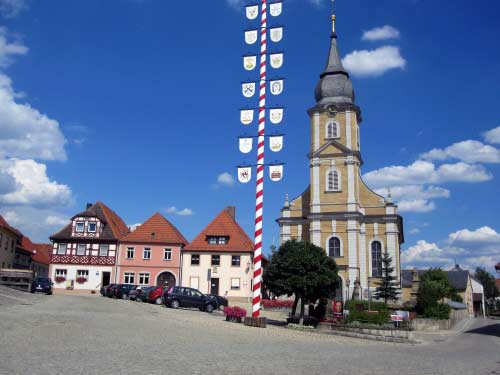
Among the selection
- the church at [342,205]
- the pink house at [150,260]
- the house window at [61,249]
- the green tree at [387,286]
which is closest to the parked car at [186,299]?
the church at [342,205]

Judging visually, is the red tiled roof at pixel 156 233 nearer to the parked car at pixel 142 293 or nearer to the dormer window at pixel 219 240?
Answer: the dormer window at pixel 219 240

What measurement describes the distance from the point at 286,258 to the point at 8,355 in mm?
19412

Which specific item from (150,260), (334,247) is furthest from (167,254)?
(334,247)

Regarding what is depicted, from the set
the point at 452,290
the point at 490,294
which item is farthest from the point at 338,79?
the point at 490,294

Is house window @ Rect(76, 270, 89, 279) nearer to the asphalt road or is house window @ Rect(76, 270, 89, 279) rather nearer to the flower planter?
the flower planter

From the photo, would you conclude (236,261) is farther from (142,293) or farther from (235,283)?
(142,293)

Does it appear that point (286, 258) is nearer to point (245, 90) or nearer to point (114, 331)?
point (245, 90)

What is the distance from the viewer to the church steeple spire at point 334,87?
5156 centimetres

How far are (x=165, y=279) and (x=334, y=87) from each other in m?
27.1

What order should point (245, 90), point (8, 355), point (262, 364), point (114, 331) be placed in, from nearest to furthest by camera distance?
point (8, 355)
point (262, 364)
point (114, 331)
point (245, 90)

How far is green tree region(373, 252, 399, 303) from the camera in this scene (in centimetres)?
4306

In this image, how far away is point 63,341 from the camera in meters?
13.0

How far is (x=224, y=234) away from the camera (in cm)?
5266

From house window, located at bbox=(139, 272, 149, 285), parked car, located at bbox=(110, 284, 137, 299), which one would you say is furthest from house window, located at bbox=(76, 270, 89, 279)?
parked car, located at bbox=(110, 284, 137, 299)
